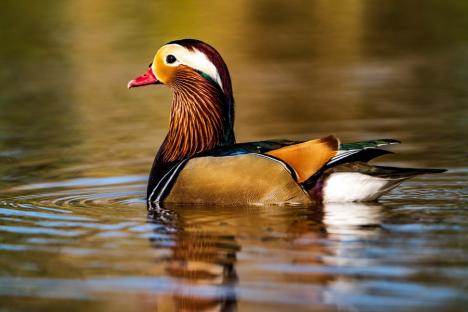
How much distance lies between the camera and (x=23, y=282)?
241 inches

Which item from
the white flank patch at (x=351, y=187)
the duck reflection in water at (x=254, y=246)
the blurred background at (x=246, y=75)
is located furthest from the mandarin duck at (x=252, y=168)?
the blurred background at (x=246, y=75)

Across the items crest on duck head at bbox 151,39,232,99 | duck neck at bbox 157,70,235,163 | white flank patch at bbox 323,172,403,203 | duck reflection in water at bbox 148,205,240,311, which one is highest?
crest on duck head at bbox 151,39,232,99

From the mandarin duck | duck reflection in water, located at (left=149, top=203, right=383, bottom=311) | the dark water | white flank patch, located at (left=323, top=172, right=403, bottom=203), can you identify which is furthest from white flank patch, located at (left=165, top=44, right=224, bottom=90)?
white flank patch, located at (left=323, top=172, right=403, bottom=203)

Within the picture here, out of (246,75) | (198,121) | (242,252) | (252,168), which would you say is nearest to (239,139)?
(198,121)

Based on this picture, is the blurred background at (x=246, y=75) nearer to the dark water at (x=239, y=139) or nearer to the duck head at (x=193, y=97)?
the dark water at (x=239, y=139)

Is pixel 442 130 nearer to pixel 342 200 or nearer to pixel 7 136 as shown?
pixel 342 200

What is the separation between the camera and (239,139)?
11.3 metres

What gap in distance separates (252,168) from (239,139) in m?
3.21

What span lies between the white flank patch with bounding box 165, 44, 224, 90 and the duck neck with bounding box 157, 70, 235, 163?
2.6 inches

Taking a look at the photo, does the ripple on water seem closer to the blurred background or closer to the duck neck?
the duck neck

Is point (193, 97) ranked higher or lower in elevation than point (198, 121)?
higher

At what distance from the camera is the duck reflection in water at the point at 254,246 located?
5.70 meters

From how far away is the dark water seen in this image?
584cm

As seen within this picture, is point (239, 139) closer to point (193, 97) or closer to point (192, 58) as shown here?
point (193, 97)
